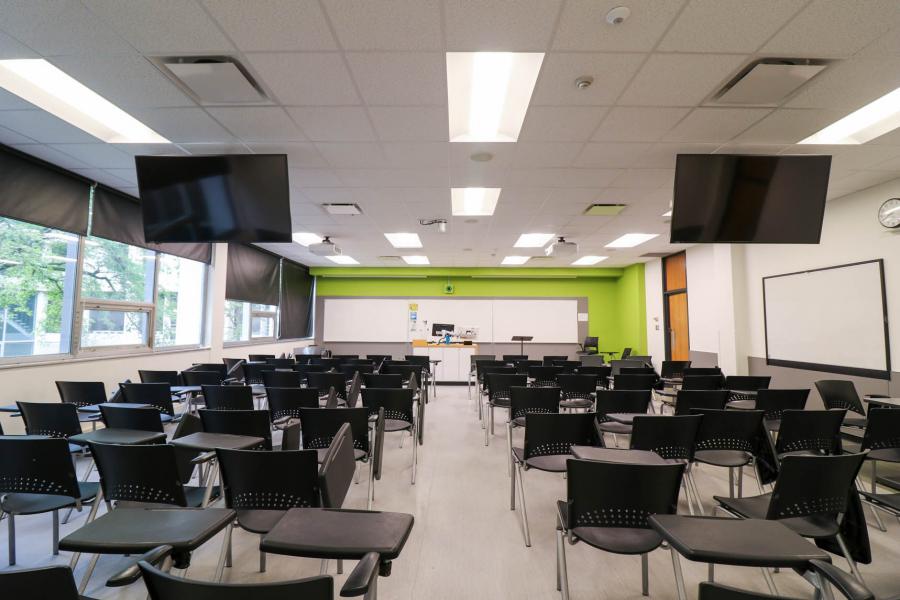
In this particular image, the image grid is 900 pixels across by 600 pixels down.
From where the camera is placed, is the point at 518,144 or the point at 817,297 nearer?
the point at 518,144

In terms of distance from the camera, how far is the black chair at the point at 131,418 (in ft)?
9.27

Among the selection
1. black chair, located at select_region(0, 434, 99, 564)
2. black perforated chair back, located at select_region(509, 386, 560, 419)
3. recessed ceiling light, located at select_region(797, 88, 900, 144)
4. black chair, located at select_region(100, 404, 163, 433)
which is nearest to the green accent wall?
recessed ceiling light, located at select_region(797, 88, 900, 144)

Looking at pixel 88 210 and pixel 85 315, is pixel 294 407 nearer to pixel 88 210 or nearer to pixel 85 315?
pixel 85 315

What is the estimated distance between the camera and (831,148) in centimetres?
391

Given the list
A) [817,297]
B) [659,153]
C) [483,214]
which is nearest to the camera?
[659,153]

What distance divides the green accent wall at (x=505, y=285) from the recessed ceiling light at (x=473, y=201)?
521 centimetres

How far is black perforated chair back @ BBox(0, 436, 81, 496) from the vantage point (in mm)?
2057

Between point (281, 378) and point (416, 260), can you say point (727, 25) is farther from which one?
point (416, 260)

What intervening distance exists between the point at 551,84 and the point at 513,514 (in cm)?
312

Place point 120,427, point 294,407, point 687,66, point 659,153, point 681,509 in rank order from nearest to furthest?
point 687,66, point 120,427, point 681,509, point 294,407, point 659,153

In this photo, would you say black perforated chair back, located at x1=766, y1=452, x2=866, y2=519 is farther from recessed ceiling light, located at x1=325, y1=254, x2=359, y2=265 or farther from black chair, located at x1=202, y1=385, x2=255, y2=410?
recessed ceiling light, located at x1=325, y1=254, x2=359, y2=265

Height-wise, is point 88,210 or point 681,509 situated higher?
point 88,210

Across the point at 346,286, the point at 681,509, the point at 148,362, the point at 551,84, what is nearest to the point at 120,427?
the point at 148,362

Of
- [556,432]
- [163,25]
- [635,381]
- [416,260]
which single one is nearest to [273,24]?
[163,25]
